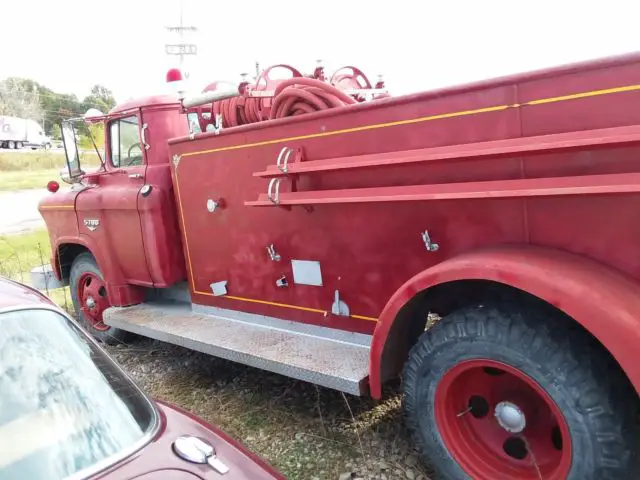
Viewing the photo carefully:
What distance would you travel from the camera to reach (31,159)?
3294cm

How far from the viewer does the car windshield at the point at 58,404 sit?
1.56 m

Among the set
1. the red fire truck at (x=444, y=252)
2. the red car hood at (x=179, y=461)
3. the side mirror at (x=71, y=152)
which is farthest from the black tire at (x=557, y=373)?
the side mirror at (x=71, y=152)

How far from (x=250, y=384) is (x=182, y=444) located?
2.34 meters

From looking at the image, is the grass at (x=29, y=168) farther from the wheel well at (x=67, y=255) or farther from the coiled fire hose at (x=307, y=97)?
the coiled fire hose at (x=307, y=97)

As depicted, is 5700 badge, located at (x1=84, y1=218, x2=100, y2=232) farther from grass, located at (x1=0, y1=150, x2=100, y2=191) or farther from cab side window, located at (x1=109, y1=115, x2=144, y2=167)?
grass, located at (x1=0, y1=150, x2=100, y2=191)

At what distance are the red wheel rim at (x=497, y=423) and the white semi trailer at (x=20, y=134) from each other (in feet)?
149

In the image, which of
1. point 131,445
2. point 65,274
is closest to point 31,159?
point 65,274

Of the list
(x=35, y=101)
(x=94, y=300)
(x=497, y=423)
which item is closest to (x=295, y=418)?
(x=497, y=423)

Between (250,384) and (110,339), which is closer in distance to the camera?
(250,384)

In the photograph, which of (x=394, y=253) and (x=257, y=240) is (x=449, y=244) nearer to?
(x=394, y=253)

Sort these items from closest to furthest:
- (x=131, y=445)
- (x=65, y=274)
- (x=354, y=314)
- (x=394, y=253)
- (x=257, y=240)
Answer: (x=131, y=445)
(x=394, y=253)
(x=354, y=314)
(x=257, y=240)
(x=65, y=274)

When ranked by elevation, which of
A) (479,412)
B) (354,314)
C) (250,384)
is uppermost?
(354,314)

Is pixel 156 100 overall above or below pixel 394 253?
above

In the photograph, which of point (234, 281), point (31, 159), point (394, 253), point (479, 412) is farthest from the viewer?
point (31, 159)
